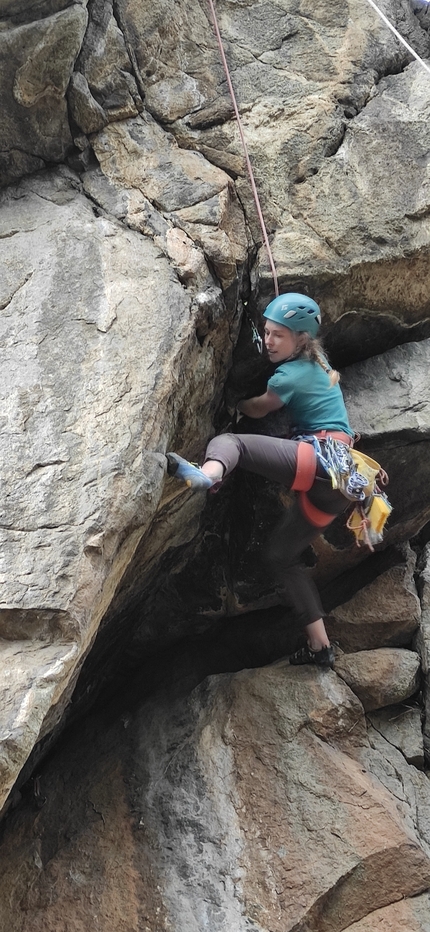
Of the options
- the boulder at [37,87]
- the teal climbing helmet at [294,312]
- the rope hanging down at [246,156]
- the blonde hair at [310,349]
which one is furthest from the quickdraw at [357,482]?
the boulder at [37,87]

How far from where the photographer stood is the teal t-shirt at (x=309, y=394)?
398cm

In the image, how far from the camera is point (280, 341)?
3947 millimetres

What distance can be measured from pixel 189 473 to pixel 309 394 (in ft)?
3.46

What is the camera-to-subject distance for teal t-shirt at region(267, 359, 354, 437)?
3979mm

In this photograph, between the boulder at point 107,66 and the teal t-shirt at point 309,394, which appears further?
the boulder at point 107,66

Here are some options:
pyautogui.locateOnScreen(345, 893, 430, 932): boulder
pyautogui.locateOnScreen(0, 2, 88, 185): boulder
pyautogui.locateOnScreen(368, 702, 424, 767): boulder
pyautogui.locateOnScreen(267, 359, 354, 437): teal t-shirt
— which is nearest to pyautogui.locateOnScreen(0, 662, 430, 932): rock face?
pyautogui.locateOnScreen(345, 893, 430, 932): boulder

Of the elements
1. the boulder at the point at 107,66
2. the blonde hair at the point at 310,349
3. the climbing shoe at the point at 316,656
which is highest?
the boulder at the point at 107,66

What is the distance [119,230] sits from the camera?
3.97m

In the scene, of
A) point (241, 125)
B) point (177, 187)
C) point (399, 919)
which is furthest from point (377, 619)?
Answer: point (241, 125)

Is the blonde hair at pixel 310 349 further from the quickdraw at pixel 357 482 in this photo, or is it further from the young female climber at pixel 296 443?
the quickdraw at pixel 357 482

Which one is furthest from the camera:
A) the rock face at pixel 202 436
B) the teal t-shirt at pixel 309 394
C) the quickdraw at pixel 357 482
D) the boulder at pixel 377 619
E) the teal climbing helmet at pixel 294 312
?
the boulder at pixel 377 619

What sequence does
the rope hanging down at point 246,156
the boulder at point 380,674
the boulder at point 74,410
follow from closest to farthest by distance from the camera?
the boulder at point 74,410, the rope hanging down at point 246,156, the boulder at point 380,674

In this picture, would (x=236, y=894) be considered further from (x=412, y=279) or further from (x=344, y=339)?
(x=412, y=279)

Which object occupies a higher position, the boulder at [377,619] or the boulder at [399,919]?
the boulder at [377,619]
